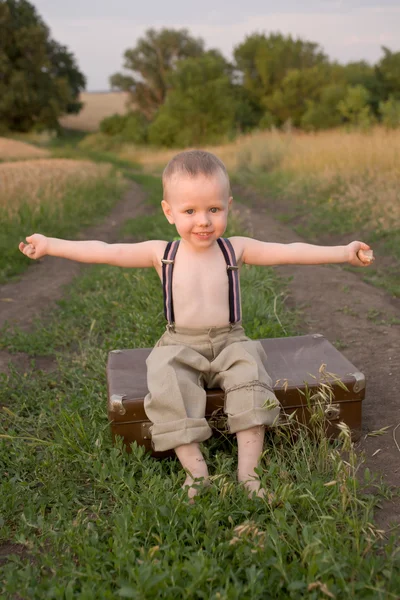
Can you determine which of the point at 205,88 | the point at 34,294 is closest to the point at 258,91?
the point at 205,88

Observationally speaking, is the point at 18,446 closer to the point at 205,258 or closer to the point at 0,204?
the point at 205,258

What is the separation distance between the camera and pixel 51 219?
9.33 meters

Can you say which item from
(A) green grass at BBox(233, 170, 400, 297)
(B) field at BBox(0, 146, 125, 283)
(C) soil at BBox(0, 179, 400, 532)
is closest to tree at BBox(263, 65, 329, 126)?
(A) green grass at BBox(233, 170, 400, 297)

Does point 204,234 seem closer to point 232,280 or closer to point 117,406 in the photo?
point 232,280

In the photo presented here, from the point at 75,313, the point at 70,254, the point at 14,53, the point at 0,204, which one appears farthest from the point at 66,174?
the point at 14,53

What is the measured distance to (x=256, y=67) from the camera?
135ft

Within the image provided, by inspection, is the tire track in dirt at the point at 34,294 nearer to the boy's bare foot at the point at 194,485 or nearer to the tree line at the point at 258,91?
the boy's bare foot at the point at 194,485

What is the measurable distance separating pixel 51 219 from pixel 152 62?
49.0 metres

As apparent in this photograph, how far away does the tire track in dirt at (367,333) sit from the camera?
2728 millimetres

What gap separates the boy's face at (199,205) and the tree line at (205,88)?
91.5 ft

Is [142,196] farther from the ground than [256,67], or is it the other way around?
[256,67]

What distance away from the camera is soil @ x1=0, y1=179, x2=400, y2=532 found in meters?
2.81

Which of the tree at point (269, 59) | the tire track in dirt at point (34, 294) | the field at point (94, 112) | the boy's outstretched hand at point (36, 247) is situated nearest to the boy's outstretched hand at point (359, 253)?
the boy's outstretched hand at point (36, 247)

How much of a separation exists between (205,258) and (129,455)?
996 millimetres
